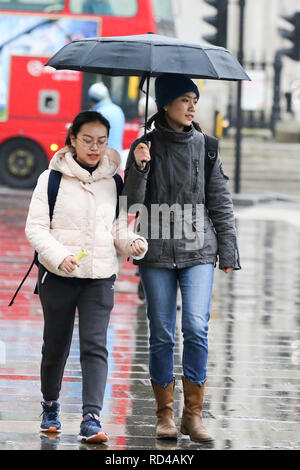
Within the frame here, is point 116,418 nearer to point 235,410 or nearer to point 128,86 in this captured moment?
point 235,410

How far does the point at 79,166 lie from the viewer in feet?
17.4

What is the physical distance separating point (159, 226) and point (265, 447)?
1093 mm

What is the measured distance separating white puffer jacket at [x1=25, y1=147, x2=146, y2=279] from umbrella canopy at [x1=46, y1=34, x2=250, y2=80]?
0.46 metres

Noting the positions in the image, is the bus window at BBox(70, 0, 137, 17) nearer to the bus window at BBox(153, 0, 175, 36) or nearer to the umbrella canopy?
the bus window at BBox(153, 0, 175, 36)

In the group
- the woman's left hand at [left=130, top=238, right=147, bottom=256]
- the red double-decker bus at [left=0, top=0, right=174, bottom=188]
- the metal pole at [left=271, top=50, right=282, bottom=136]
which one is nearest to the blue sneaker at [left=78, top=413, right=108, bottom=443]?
the woman's left hand at [left=130, top=238, right=147, bottom=256]

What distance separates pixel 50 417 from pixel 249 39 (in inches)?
1414

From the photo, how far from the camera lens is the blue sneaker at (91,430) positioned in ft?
16.9

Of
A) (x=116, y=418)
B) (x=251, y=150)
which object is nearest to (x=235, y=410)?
(x=116, y=418)

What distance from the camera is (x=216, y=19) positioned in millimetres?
16797

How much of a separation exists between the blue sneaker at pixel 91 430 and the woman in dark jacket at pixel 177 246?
0.34m

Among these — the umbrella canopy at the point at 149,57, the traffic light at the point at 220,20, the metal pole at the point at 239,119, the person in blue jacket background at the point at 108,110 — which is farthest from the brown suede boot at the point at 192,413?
the metal pole at the point at 239,119

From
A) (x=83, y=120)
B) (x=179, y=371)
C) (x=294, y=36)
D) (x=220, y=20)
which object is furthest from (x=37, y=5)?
(x=83, y=120)

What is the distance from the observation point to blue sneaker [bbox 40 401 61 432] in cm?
538

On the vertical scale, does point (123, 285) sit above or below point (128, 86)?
below
